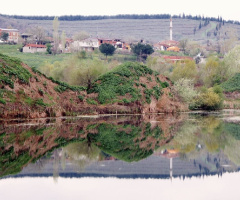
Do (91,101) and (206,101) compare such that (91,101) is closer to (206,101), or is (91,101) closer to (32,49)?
(206,101)

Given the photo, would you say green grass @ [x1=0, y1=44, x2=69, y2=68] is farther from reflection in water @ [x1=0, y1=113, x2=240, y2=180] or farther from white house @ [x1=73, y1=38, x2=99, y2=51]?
reflection in water @ [x1=0, y1=113, x2=240, y2=180]

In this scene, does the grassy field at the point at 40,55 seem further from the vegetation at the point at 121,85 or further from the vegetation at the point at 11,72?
the vegetation at the point at 11,72

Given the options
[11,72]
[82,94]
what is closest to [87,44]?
[82,94]

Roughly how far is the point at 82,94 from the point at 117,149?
80.4 ft

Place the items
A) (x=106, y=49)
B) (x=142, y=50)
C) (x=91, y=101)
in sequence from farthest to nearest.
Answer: (x=142, y=50)
(x=106, y=49)
(x=91, y=101)

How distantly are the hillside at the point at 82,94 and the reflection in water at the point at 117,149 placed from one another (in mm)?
3322

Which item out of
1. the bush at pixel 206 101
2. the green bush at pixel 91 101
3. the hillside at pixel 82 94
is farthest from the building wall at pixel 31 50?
the green bush at pixel 91 101

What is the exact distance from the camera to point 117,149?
2933 centimetres

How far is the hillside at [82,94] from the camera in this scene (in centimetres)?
4403

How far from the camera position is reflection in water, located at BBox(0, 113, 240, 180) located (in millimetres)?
23312

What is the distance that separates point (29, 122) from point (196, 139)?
44.5 ft

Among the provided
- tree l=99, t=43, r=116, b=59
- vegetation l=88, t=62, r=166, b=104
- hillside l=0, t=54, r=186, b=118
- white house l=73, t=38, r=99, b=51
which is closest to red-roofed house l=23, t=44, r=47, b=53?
white house l=73, t=38, r=99, b=51

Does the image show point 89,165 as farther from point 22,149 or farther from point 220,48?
point 220,48

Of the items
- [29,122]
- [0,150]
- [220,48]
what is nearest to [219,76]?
[29,122]
